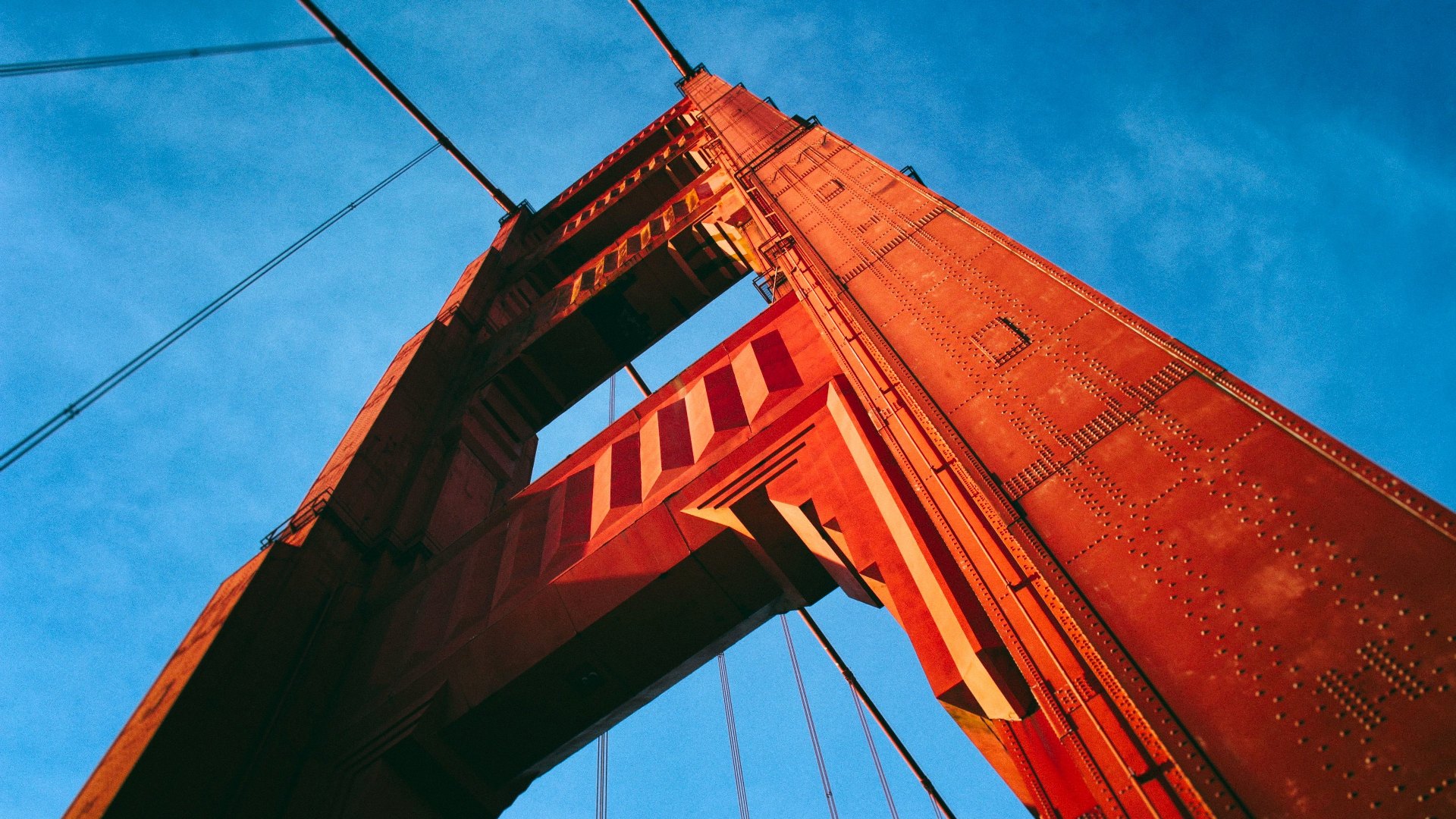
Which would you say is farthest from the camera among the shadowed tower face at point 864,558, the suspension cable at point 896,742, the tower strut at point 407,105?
the tower strut at point 407,105

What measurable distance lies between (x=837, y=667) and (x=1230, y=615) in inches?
477

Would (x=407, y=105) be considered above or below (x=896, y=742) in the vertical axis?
above

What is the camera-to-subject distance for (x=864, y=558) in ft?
22.3

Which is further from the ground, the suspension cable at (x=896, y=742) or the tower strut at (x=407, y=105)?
the tower strut at (x=407, y=105)

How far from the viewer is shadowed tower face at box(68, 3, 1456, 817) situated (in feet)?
12.4

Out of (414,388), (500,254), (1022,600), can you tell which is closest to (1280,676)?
(1022,600)

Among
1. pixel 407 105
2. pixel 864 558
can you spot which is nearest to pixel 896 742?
pixel 864 558

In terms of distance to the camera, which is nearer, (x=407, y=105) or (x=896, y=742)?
(x=896, y=742)

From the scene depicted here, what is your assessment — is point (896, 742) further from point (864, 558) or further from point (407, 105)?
point (407, 105)

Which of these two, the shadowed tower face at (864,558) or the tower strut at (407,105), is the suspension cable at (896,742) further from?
the tower strut at (407,105)

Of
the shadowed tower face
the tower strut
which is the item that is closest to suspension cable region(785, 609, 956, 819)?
the shadowed tower face

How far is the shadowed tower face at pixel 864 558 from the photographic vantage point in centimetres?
379

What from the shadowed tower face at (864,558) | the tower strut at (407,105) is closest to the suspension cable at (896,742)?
the shadowed tower face at (864,558)

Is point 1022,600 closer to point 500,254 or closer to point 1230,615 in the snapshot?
point 1230,615
